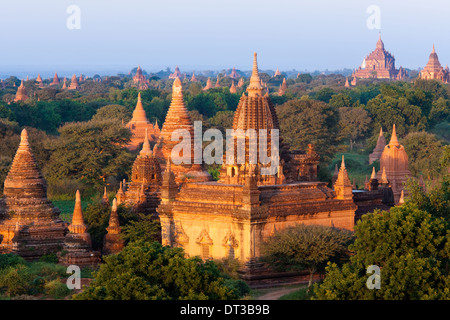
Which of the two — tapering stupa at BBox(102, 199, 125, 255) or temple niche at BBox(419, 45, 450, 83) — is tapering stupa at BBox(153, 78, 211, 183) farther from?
temple niche at BBox(419, 45, 450, 83)

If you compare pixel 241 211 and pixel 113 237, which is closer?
pixel 241 211

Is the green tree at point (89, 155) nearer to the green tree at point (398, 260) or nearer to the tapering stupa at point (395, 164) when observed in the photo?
the tapering stupa at point (395, 164)

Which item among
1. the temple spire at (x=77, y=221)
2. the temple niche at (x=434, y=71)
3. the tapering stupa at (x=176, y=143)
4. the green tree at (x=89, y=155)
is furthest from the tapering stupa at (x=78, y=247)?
the temple niche at (x=434, y=71)

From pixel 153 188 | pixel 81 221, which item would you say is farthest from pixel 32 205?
pixel 153 188

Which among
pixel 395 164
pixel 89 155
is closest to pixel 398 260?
pixel 395 164

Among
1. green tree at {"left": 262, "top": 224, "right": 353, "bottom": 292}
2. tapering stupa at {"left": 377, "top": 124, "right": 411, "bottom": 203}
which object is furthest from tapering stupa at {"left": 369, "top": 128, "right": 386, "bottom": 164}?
green tree at {"left": 262, "top": 224, "right": 353, "bottom": 292}

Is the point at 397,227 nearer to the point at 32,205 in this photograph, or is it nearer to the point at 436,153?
the point at 32,205

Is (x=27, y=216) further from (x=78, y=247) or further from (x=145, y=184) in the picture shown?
(x=145, y=184)
